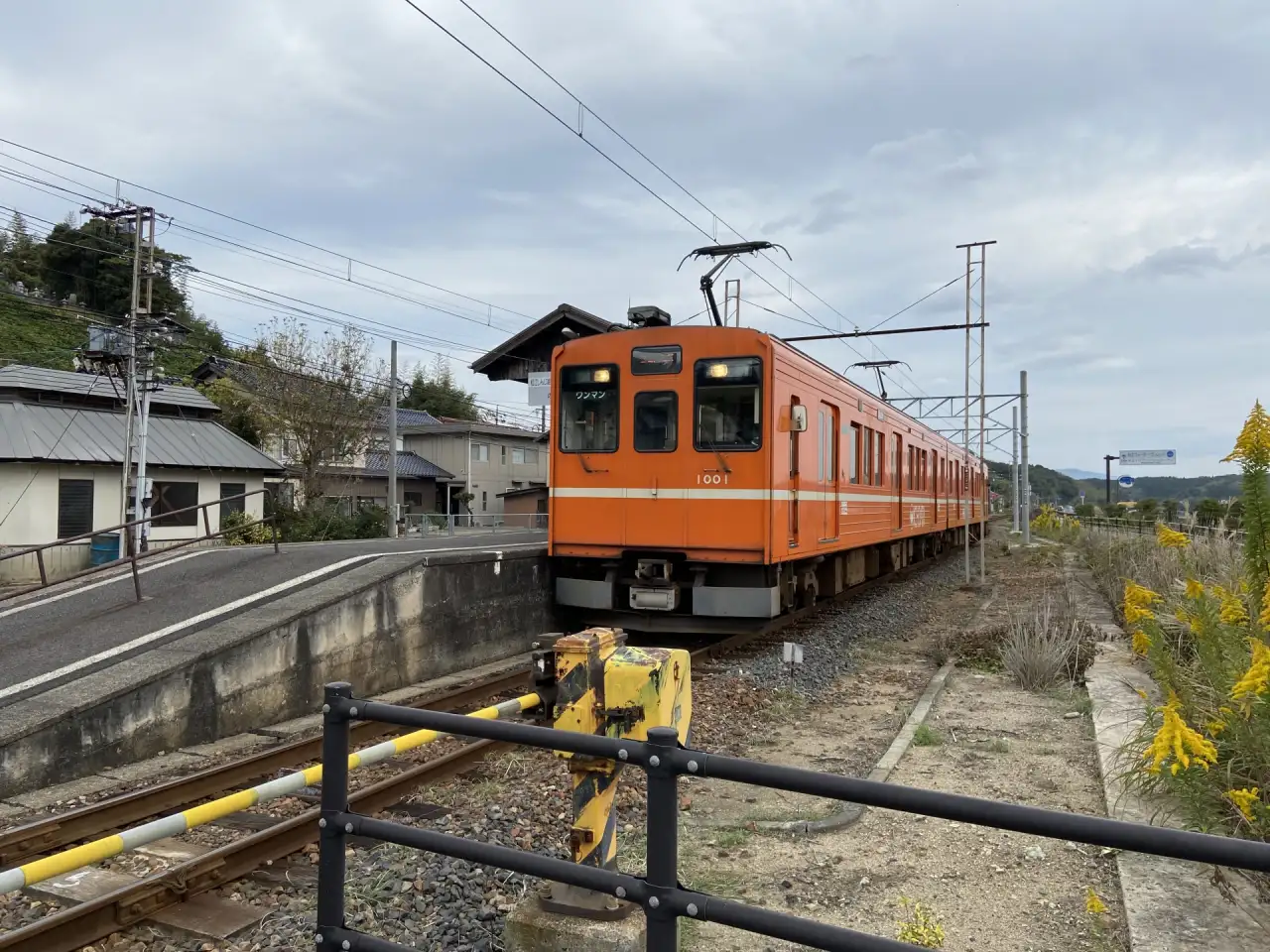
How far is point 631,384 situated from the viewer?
9828mm

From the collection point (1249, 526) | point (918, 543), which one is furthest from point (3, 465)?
point (1249, 526)

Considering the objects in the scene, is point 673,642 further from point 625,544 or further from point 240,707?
point 240,707

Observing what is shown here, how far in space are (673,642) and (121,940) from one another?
25.4 ft

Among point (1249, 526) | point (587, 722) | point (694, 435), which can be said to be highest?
point (694, 435)

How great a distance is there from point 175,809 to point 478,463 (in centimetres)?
3793

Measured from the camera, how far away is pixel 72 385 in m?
26.0

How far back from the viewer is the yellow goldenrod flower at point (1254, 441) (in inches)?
231

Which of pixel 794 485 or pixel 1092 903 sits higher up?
pixel 794 485

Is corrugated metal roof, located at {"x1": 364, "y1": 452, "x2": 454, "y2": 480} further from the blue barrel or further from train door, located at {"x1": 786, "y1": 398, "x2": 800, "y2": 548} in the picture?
train door, located at {"x1": 786, "y1": 398, "x2": 800, "y2": 548}

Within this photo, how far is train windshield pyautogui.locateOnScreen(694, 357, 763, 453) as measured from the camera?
931 cm

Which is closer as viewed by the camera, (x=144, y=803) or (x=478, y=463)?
(x=144, y=803)

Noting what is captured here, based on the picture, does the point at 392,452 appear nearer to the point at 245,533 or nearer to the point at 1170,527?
the point at 245,533

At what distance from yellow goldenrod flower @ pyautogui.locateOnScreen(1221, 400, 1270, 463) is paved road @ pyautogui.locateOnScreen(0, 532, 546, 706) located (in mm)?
7642

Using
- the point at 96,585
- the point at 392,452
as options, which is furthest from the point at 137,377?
the point at 96,585
